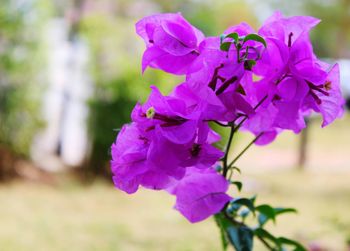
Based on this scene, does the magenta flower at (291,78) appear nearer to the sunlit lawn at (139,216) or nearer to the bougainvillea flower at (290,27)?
the bougainvillea flower at (290,27)

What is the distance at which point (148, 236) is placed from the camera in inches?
94.4

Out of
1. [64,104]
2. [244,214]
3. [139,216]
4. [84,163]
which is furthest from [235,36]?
[64,104]

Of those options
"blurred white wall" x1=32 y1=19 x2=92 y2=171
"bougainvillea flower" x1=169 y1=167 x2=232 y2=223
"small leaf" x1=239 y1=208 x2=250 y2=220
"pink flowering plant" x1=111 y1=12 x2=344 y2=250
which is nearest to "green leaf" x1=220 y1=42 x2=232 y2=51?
"pink flowering plant" x1=111 y1=12 x2=344 y2=250

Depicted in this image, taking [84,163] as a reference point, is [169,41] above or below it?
above

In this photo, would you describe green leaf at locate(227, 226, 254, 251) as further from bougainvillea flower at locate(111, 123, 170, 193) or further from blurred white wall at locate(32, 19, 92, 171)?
blurred white wall at locate(32, 19, 92, 171)

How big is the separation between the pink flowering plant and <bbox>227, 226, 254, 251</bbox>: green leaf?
8 centimetres

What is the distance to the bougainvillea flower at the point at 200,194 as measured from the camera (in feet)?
1.56

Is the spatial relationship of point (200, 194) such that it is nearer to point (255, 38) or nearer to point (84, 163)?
point (255, 38)

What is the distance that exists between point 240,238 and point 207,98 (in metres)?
0.18

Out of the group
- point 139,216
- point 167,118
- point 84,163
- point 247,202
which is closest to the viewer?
point 167,118

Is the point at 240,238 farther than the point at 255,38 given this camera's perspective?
Yes

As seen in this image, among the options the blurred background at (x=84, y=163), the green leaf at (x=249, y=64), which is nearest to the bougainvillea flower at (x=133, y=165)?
the green leaf at (x=249, y=64)

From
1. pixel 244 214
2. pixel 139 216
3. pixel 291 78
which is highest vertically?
pixel 291 78

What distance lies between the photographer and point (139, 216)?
9.07 ft
